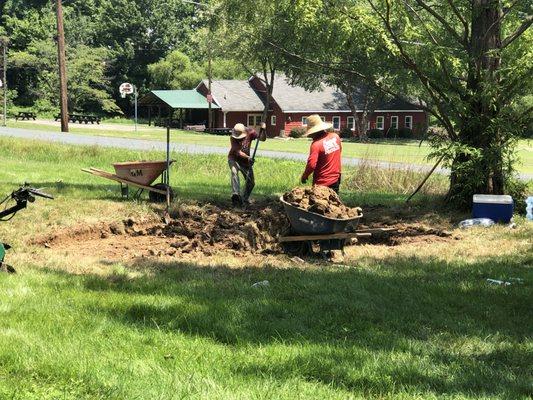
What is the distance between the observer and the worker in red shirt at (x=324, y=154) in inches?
372

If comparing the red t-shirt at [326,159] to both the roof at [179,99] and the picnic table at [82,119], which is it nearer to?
the roof at [179,99]

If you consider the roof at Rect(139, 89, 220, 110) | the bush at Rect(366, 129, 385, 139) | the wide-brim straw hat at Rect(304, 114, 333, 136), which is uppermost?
the roof at Rect(139, 89, 220, 110)

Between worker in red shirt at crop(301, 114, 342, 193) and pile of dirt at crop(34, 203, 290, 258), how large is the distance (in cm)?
99

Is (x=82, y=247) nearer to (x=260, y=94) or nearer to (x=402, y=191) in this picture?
(x=402, y=191)

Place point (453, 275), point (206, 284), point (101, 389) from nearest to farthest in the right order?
point (101, 389) < point (206, 284) < point (453, 275)

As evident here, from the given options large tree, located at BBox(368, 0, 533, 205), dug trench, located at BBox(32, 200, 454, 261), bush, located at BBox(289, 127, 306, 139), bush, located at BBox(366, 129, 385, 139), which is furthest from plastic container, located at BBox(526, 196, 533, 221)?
bush, located at BBox(366, 129, 385, 139)

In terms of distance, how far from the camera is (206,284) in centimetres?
691

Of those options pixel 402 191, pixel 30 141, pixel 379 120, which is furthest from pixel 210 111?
pixel 402 191

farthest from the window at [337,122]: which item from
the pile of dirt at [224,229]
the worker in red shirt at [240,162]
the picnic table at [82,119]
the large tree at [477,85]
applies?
the pile of dirt at [224,229]

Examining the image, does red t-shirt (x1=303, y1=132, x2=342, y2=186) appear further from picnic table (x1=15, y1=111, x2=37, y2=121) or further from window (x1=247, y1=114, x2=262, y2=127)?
picnic table (x1=15, y1=111, x2=37, y2=121)

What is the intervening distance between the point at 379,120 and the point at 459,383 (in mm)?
65261

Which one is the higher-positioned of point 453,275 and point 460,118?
point 460,118

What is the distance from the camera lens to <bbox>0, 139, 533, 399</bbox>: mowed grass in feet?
13.4

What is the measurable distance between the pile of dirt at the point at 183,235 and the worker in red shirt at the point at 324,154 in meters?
0.99
